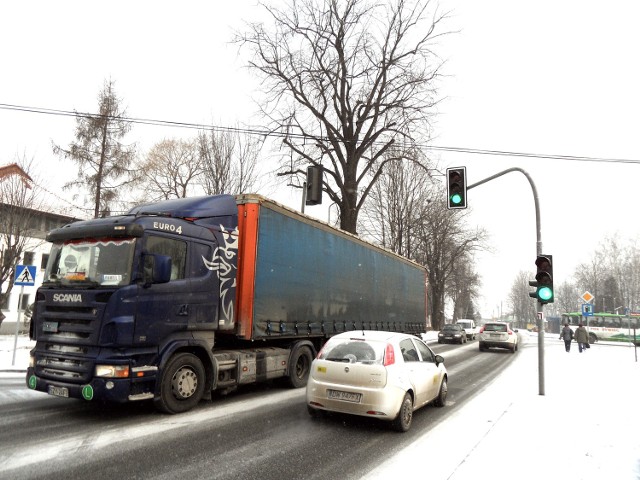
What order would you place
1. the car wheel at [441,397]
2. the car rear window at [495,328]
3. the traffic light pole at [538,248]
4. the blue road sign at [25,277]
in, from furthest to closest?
the car rear window at [495,328], the blue road sign at [25,277], the traffic light pole at [538,248], the car wheel at [441,397]

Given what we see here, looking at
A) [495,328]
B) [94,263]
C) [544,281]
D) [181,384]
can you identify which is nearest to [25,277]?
[94,263]

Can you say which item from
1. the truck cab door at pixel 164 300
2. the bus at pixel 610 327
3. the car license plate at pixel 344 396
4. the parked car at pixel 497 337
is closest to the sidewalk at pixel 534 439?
the car license plate at pixel 344 396

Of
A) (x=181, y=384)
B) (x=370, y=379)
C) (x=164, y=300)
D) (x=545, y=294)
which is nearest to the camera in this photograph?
(x=370, y=379)

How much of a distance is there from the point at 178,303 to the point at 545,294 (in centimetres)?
795

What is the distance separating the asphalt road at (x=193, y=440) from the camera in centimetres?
467

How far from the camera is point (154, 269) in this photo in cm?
657

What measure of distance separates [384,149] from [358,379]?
17.9 metres

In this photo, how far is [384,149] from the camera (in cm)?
2288

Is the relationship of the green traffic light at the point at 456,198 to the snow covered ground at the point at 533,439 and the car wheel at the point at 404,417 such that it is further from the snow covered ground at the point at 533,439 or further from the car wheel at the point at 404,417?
the car wheel at the point at 404,417

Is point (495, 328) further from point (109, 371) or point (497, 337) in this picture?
point (109, 371)

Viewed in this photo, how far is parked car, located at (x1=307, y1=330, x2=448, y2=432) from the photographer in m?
6.38

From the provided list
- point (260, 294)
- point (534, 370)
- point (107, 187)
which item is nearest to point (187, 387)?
point (260, 294)

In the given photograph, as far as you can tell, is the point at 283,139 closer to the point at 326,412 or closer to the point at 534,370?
the point at 534,370

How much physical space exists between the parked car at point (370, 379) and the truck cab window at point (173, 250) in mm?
2747
